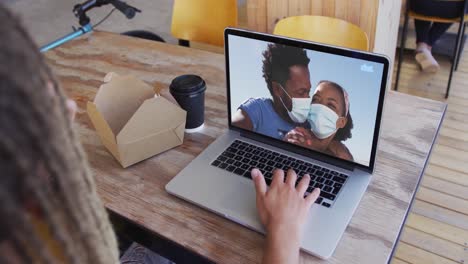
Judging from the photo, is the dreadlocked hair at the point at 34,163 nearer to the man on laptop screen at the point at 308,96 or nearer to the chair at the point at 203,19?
the man on laptop screen at the point at 308,96

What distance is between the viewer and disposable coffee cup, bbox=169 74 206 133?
1.06 m

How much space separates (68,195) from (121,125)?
2.41 ft

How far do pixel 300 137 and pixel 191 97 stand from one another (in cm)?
30

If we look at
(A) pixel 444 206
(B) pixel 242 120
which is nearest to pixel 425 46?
(A) pixel 444 206

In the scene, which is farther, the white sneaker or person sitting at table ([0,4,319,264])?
the white sneaker

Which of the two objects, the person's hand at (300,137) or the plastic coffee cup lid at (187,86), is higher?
the plastic coffee cup lid at (187,86)

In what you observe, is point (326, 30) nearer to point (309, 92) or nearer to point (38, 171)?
point (309, 92)

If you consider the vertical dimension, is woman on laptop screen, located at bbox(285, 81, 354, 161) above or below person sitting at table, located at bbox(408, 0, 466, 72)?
above

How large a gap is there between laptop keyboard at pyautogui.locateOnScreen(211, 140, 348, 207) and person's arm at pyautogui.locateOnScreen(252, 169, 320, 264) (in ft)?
0.13

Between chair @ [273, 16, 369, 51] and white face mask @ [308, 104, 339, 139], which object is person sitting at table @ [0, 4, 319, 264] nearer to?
white face mask @ [308, 104, 339, 139]

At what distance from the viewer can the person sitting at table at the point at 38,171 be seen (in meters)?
0.27

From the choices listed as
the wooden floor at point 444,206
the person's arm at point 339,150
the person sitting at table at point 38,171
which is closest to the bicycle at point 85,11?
the person's arm at point 339,150

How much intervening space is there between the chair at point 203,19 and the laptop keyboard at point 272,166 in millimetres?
1027

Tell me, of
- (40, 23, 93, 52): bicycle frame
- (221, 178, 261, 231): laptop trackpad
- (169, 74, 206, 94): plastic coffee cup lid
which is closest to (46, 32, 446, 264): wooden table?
(221, 178, 261, 231): laptop trackpad
